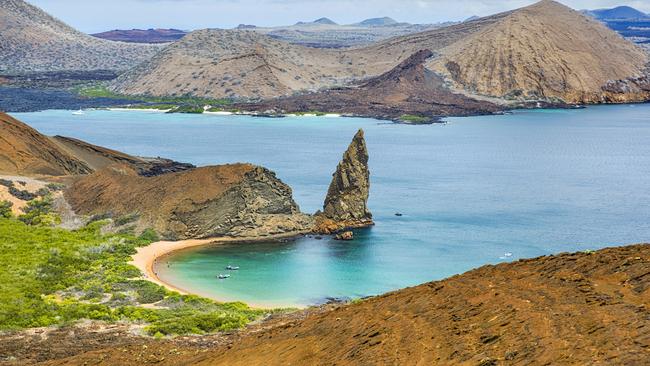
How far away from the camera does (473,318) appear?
25812 mm

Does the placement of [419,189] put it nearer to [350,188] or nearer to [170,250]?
→ [350,188]

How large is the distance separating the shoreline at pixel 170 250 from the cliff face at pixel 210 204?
24.5 inches

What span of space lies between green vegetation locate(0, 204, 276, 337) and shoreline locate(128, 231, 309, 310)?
2.60 ft

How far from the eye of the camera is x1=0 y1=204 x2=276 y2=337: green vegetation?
1716 inches

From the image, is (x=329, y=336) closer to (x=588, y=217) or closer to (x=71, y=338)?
(x=71, y=338)

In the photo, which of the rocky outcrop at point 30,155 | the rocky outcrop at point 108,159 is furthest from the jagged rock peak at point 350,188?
the rocky outcrop at point 108,159

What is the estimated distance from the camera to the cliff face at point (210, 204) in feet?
236

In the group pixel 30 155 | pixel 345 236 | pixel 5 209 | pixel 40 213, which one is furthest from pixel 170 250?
pixel 30 155

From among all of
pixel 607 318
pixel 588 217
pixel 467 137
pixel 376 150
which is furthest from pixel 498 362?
pixel 467 137

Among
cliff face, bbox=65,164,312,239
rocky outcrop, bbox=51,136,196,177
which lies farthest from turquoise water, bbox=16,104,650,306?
rocky outcrop, bbox=51,136,196,177

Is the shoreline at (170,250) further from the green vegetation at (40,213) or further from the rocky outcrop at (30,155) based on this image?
the rocky outcrop at (30,155)

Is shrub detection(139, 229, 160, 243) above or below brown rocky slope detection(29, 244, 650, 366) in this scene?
below

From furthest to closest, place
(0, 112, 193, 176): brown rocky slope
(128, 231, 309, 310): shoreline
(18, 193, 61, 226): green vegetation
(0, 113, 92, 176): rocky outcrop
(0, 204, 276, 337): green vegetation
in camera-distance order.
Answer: (0, 112, 193, 176): brown rocky slope → (0, 113, 92, 176): rocky outcrop → (18, 193, 61, 226): green vegetation → (128, 231, 309, 310): shoreline → (0, 204, 276, 337): green vegetation

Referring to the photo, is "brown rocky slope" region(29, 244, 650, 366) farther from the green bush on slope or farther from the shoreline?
the shoreline
